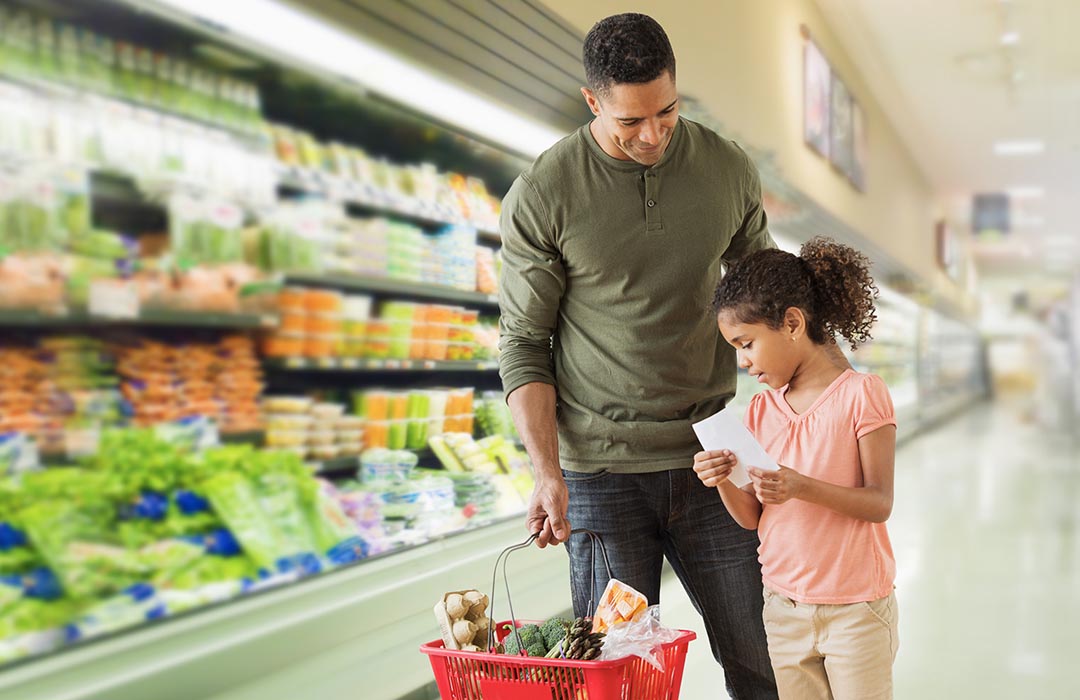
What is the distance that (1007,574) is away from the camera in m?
4.93

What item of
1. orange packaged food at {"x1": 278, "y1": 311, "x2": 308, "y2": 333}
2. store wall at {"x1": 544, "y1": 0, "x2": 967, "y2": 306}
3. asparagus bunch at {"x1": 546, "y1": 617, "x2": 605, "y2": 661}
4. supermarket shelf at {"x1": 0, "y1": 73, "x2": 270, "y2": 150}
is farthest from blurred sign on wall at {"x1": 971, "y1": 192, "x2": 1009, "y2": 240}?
asparagus bunch at {"x1": 546, "y1": 617, "x2": 605, "y2": 661}

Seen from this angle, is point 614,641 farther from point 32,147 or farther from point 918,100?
point 918,100

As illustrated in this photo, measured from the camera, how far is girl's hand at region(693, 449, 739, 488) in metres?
1.56

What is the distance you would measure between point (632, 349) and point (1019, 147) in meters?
12.6

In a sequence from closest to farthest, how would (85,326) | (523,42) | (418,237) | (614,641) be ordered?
(614,641), (85,326), (523,42), (418,237)

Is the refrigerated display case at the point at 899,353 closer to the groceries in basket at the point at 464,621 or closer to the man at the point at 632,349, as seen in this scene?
the man at the point at 632,349

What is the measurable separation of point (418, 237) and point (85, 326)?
57.3 inches

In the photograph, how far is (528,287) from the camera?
188cm

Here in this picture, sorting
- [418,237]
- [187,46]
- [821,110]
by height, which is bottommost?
[418,237]

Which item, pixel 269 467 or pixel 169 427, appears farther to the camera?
pixel 269 467

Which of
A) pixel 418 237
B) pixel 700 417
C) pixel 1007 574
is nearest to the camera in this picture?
pixel 700 417

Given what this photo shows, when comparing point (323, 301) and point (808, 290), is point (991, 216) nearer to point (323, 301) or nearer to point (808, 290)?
point (323, 301)

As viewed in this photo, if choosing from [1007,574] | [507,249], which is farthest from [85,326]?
[1007,574]

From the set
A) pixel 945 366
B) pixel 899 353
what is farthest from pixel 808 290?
pixel 945 366
